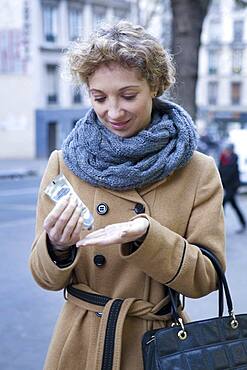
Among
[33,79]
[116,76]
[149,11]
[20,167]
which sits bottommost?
[20,167]

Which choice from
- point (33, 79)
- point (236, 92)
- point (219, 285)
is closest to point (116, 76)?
point (219, 285)

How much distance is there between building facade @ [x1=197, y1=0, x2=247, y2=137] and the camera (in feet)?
172

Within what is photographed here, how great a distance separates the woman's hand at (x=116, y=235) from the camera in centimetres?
184

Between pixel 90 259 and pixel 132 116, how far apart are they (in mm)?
460

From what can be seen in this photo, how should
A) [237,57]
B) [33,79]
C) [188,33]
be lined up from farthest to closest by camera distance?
[237,57] < [33,79] < [188,33]

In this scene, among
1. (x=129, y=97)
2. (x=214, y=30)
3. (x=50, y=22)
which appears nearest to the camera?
(x=129, y=97)

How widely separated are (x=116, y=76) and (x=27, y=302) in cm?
480

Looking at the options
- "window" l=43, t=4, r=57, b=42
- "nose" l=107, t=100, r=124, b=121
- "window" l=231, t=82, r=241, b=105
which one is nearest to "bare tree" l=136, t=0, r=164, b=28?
"window" l=43, t=4, r=57, b=42

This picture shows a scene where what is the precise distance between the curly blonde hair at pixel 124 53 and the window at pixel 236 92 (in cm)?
→ 5272

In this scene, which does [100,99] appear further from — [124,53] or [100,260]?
[100,260]

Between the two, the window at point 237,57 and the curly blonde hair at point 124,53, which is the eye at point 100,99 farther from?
the window at point 237,57

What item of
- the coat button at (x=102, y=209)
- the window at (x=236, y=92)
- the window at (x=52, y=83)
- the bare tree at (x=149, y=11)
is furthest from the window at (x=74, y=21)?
the coat button at (x=102, y=209)

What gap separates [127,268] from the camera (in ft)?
6.91

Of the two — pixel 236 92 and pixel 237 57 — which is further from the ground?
pixel 237 57
